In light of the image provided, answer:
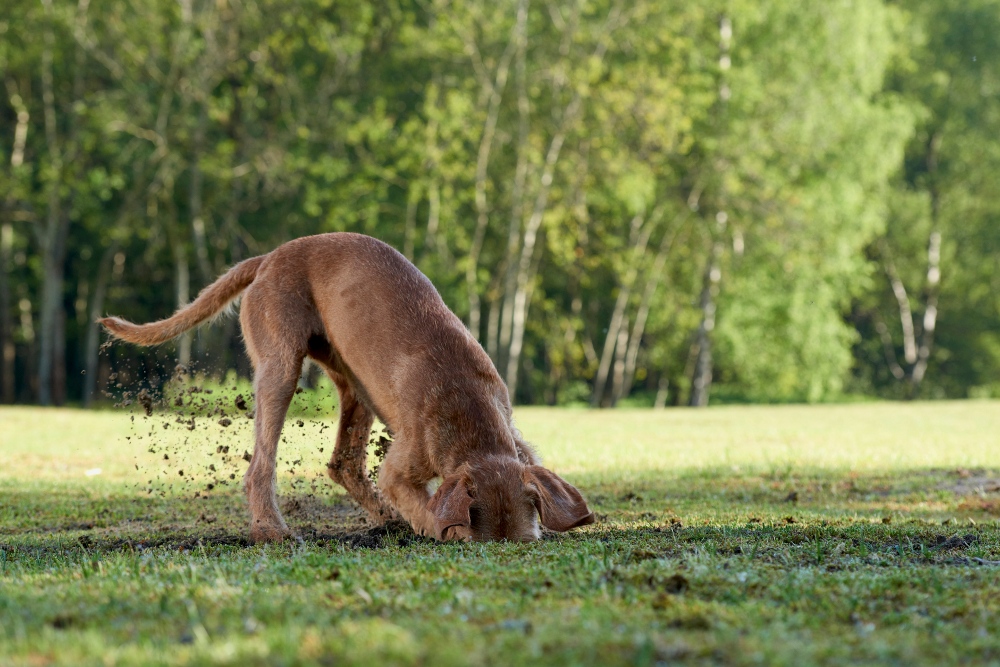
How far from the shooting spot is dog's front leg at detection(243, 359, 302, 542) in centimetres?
683

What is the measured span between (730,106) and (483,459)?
1208 inches

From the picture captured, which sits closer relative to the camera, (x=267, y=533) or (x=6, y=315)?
(x=267, y=533)

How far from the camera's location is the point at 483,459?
613cm

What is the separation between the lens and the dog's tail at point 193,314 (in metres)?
8.09

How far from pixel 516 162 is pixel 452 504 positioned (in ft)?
89.0

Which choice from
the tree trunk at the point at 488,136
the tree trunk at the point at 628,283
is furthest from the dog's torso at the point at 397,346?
the tree trunk at the point at 628,283

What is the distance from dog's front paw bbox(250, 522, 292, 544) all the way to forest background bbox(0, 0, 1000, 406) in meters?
17.2

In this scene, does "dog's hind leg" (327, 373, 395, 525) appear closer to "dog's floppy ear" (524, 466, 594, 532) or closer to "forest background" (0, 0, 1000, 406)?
"dog's floppy ear" (524, 466, 594, 532)

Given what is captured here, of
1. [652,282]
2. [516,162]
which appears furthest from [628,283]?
[516,162]

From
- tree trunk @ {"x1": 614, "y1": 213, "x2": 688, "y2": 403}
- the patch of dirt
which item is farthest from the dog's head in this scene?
tree trunk @ {"x1": 614, "y1": 213, "x2": 688, "y2": 403}

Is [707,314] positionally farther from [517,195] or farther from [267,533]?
[267,533]

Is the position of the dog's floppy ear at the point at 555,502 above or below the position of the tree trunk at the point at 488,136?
below

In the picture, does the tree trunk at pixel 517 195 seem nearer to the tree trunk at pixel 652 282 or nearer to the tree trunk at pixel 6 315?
the tree trunk at pixel 652 282

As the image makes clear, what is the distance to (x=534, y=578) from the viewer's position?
15.3 feet
